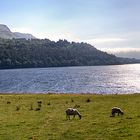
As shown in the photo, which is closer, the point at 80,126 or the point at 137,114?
the point at 80,126

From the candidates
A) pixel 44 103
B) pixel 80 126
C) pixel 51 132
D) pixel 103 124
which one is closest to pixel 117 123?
pixel 103 124

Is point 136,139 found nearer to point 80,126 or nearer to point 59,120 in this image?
point 80,126

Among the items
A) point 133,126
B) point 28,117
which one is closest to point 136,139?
point 133,126

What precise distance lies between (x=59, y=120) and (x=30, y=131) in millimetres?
5875

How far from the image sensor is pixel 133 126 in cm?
3145

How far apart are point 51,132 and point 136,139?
8.94 meters

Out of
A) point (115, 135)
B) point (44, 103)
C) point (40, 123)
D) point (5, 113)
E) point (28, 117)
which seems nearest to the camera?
point (115, 135)

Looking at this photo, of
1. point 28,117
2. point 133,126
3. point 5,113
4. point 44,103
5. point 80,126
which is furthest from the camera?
point 44,103

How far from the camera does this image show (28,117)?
40938mm

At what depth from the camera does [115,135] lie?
94.1ft

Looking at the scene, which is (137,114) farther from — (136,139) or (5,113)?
(5,113)

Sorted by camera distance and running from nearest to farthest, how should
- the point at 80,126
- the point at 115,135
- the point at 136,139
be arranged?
1. the point at 136,139
2. the point at 115,135
3. the point at 80,126

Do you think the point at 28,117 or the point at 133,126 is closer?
the point at 133,126

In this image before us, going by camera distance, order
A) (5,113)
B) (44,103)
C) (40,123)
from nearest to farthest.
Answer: (40,123) → (5,113) → (44,103)
